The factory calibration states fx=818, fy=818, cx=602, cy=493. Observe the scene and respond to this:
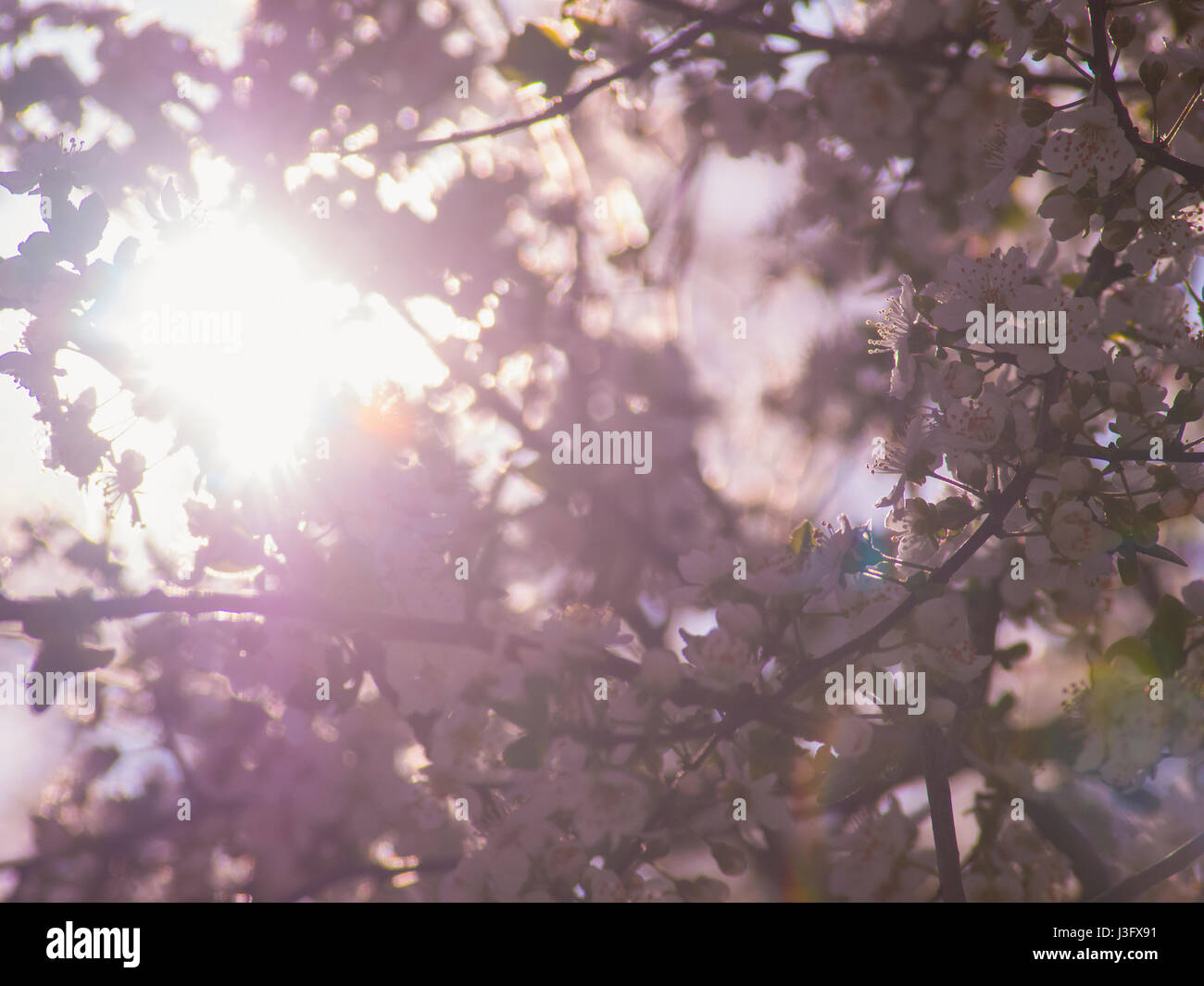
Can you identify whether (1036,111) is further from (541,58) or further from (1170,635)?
(541,58)

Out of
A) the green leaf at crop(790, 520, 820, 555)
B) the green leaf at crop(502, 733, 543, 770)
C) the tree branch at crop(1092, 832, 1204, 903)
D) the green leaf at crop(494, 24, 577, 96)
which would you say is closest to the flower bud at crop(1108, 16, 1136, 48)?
the green leaf at crop(790, 520, 820, 555)

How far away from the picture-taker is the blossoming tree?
4.87ft

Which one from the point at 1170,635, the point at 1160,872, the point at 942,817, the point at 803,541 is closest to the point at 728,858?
the point at 942,817

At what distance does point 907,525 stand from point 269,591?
1459 millimetres

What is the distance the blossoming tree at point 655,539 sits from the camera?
1.48m

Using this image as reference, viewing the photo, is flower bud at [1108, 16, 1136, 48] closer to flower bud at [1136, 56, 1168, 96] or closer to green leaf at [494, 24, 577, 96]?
flower bud at [1136, 56, 1168, 96]

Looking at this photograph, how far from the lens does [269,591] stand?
6.48 feet

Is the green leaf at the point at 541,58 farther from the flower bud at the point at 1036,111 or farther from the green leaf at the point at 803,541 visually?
the green leaf at the point at 803,541

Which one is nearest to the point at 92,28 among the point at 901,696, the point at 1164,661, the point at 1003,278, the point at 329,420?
the point at 329,420

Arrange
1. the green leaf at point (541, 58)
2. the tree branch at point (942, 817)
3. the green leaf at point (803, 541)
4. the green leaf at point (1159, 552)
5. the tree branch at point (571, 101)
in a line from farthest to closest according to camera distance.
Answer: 1. the green leaf at point (541, 58)
2. the tree branch at point (571, 101)
3. the green leaf at point (803, 541)
4. the tree branch at point (942, 817)
5. the green leaf at point (1159, 552)

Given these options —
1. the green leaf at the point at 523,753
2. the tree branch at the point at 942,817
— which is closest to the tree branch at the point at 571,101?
the green leaf at the point at 523,753

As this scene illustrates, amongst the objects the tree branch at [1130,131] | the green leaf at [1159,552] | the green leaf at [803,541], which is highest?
the tree branch at [1130,131]

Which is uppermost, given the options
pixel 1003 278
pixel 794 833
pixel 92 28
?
pixel 92 28

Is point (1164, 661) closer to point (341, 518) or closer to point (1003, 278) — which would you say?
point (1003, 278)
